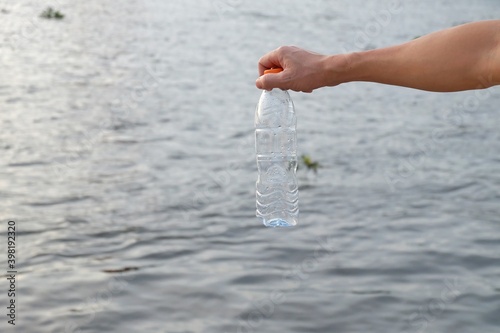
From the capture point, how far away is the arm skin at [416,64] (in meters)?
3.16

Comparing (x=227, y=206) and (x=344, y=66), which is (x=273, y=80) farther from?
(x=227, y=206)

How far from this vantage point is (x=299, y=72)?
11.8 feet

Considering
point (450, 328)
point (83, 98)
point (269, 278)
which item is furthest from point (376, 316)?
point (83, 98)

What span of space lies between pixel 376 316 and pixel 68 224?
10.5 feet

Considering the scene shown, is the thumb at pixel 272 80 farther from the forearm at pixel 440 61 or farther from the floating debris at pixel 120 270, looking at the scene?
the floating debris at pixel 120 270

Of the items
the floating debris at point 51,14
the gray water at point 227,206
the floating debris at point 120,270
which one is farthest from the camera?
the floating debris at point 51,14

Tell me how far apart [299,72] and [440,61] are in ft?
1.90

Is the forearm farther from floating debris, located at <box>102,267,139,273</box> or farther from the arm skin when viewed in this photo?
floating debris, located at <box>102,267,139,273</box>

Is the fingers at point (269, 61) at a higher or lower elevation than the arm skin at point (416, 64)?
higher

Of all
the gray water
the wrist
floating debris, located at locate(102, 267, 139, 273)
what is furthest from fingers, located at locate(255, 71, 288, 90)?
floating debris, located at locate(102, 267, 139, 273)

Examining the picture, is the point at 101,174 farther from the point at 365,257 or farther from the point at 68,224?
the point at 365,257

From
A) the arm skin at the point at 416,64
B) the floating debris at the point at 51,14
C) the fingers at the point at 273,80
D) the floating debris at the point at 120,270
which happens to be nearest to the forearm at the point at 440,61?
the arm skin at the point at 416,64

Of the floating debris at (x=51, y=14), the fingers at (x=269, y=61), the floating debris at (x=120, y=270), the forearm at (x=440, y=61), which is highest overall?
the floating debris at (x=51, y=14)

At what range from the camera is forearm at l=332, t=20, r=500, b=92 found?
10.3 feet
